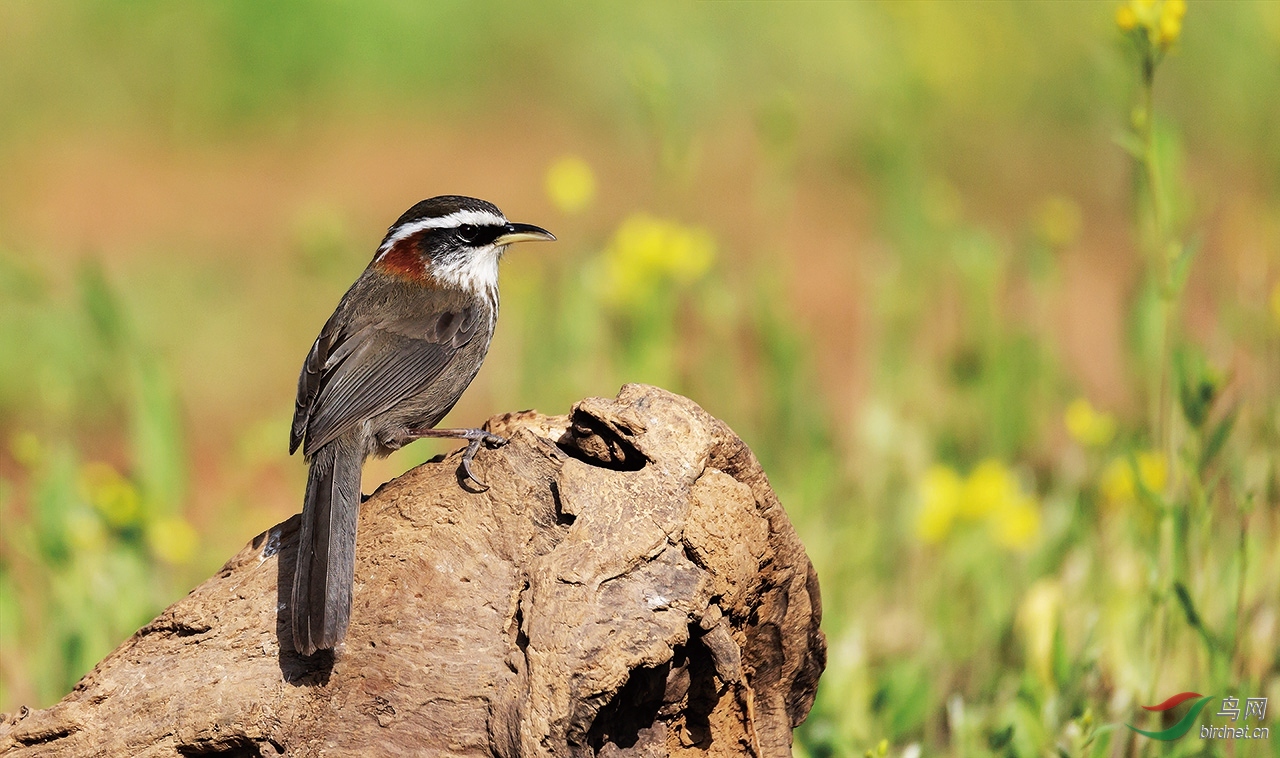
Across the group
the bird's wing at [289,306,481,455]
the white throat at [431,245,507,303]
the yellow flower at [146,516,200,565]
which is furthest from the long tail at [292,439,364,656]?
the yellow flower at [146,516,200,565]

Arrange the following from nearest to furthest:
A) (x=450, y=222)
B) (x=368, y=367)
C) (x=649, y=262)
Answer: (x=368, y=367) < (x=450, y=222) < (x=649, y=262)

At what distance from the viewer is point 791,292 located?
31.3 ft

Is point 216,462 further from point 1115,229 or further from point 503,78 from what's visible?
point 1115,229

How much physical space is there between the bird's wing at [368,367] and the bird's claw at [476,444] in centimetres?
60

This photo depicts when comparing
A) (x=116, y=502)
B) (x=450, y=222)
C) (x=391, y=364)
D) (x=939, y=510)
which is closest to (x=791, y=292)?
(x=939, y=510)

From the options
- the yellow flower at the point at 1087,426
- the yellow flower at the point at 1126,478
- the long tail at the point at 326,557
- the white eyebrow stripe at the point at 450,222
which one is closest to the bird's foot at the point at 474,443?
the long tail at the point at 326,557

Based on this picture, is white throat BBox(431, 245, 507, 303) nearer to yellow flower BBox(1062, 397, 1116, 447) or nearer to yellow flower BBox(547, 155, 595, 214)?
yellow flower BBox(547, 155, 595, 214)

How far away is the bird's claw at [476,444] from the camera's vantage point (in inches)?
146

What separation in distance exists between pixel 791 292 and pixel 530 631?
6506 mm

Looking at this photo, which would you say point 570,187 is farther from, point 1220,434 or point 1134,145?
point 1220,434

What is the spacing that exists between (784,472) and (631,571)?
3964 millimetres

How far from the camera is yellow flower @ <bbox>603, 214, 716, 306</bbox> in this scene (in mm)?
6609

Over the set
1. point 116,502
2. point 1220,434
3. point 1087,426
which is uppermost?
point 116,502

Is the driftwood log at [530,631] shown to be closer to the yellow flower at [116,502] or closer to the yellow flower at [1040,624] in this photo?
the yellow flower at [1040,624]
